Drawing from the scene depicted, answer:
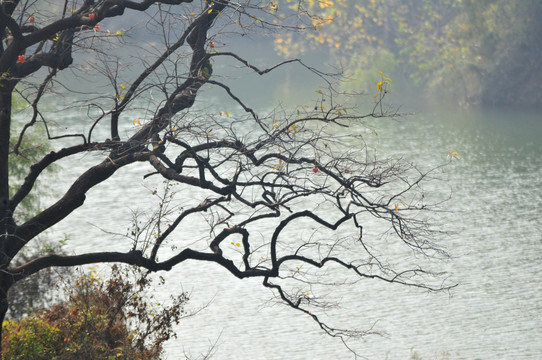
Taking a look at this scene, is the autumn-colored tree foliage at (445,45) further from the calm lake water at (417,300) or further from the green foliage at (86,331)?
the green foliage at (86,331)

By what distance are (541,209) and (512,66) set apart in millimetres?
20358

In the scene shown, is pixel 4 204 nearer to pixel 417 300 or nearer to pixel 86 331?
pixel 86 331

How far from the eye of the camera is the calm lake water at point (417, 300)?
15.3 metres

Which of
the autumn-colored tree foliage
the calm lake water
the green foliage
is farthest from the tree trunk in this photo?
the autumn-colored tree foliage

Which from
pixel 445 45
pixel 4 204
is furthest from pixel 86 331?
pixel 445 45

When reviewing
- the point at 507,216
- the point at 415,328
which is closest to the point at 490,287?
the point at 415,328

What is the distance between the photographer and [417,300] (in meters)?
17.5

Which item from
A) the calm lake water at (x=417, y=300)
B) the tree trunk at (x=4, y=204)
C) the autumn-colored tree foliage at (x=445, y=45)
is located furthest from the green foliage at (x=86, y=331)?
the autumn-colored tree foliage at (x=445, y=45)

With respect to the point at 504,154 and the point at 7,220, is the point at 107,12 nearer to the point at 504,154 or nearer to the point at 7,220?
the point at 7,220

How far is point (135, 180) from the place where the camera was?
87.6ft

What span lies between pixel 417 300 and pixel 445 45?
104ft

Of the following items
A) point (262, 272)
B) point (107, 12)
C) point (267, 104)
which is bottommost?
point (262, 272)

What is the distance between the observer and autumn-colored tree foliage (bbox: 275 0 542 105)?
41656 millimetres

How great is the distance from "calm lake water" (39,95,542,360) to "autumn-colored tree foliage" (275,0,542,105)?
44.7 feet
